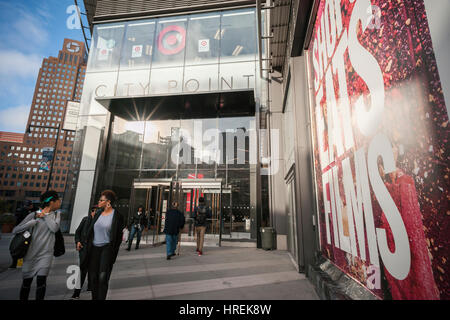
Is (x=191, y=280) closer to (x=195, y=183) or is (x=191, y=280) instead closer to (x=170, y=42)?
(x=195, y=183)

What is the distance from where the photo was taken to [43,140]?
121812mm

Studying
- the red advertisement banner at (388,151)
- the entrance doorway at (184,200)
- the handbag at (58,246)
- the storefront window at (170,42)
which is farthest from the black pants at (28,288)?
the storefront window at (170,42)

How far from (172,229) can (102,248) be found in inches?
171

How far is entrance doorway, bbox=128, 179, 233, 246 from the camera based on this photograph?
10.8 meters

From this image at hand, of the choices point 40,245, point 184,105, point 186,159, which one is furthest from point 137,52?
point 40,245

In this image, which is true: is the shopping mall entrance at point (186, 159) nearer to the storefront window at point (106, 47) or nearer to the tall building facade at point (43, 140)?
the storefront window at point (106, 47)

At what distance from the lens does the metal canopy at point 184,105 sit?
448 inches

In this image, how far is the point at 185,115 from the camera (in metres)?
13.3

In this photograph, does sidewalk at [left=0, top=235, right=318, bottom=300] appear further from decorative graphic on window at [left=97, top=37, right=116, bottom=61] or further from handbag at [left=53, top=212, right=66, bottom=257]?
decorative graphic on window at [left=97, top=37, right=116, bottom=61]

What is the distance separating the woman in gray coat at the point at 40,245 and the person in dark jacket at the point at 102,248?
50 cm

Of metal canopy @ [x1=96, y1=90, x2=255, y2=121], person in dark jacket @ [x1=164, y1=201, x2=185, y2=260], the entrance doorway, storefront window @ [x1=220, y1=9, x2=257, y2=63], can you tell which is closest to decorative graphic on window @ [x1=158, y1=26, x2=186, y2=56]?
storefront window @ [x1=220, y1=9, x2=257, y2=63]

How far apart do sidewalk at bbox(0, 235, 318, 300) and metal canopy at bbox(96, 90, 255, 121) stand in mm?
7857
